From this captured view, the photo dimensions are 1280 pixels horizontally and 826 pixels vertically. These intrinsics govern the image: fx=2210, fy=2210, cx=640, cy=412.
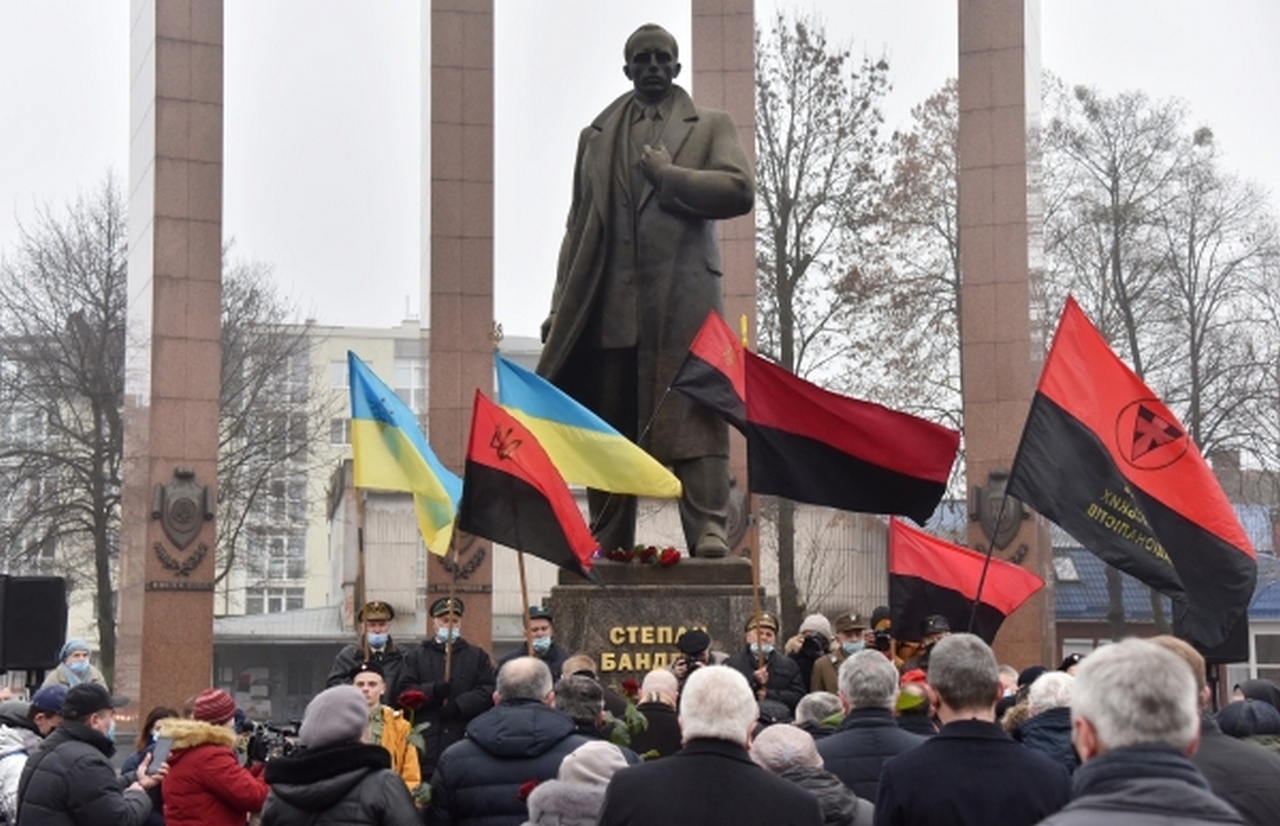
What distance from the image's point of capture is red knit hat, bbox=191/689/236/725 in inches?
329

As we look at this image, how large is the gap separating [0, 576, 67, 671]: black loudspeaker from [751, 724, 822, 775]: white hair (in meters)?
8.27

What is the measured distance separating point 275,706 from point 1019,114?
31386 mm

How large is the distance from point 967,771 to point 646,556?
6.82 metres

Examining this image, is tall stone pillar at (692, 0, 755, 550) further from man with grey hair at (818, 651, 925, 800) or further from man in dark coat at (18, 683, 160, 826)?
man with grey hair at (818, 651, 925, 800)

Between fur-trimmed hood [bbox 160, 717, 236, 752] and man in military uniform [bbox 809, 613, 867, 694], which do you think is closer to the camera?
fur-trimmed hood [bbox 160, 717, 236, 752]

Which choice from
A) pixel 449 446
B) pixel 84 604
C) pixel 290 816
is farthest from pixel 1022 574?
pixel 84 604

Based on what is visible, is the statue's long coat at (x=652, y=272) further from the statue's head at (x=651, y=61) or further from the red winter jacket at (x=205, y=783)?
the red winter jacket at (x=205, y=783)

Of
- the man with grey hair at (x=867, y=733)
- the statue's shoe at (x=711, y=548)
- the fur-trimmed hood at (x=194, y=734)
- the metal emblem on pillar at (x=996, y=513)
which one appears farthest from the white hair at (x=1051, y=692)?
the metal emblem on pillar at (x=996, y=513)

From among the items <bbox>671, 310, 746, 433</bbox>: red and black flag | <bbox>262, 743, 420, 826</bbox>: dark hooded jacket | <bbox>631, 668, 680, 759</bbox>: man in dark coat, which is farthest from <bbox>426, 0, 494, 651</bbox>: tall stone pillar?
<bbox>262, 743, 420, 826</bbox>: dark hooded jacket

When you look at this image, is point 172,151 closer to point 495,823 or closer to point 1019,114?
Result: point 1019,114

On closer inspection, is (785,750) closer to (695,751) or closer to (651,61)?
(695,751)

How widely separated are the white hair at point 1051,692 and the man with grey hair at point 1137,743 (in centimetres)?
317

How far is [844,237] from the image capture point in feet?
123

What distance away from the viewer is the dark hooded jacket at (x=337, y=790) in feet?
22.3
